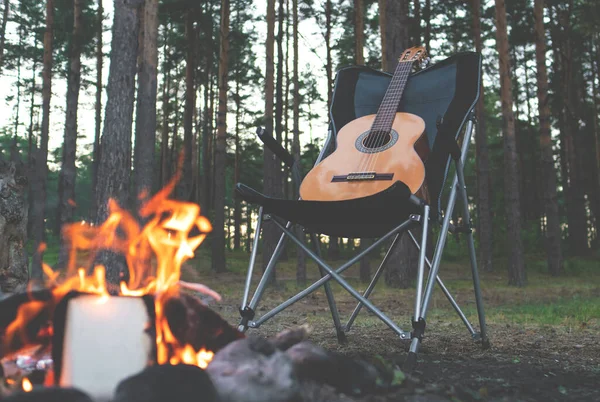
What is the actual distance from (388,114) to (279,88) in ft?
42.6

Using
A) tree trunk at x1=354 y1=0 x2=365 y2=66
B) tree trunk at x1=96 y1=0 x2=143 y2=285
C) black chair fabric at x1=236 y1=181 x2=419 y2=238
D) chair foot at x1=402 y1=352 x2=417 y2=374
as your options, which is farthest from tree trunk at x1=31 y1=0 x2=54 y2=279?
chair foot at x1=402 y1=352 x2=417 y2=374

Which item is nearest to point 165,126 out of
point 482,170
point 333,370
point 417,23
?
point 417,23

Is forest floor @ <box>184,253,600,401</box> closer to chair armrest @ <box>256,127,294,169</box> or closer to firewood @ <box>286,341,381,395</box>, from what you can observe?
firewood @ <box>286,341,381,395</box>

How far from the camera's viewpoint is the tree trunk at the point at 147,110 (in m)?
7.89

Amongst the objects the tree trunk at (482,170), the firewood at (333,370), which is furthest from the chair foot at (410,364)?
the tree trunk at (482,170)

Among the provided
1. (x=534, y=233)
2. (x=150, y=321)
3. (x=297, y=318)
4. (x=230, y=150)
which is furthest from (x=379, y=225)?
(x=230, y=150)

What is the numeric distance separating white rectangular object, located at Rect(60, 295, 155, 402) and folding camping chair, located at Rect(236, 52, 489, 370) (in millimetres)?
803

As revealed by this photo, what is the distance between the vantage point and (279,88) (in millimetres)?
15898

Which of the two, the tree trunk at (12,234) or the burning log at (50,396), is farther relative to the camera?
the tree trunk at (12,234)

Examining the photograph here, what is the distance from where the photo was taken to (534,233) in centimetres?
1842

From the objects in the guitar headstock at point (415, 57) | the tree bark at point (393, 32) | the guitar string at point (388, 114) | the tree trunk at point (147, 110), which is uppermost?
the tree bark at point (393, 32)

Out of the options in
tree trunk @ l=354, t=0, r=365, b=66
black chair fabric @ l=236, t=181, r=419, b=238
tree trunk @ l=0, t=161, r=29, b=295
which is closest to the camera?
black chair fabric @ l=236, t=181, r=419, b=238

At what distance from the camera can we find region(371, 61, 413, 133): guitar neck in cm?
324

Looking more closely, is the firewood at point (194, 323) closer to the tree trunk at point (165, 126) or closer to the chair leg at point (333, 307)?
the chair leg at point (333, 307)
